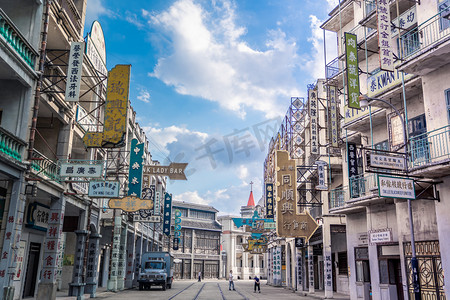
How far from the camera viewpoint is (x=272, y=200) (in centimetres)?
4212

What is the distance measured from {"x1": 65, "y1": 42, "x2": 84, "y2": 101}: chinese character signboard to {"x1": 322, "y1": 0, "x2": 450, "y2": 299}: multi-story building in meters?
12.9

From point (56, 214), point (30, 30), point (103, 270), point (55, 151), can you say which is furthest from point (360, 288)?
point (103, 270)

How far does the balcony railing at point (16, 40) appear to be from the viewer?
1452cm

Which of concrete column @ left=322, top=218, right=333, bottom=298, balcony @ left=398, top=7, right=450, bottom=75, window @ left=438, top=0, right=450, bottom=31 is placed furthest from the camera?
concrete column @ left=322, top=218, right=333, bottom=298

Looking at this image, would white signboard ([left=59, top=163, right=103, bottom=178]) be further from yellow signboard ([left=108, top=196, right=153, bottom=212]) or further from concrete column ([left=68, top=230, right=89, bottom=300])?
concrete column ([left=68, top=230, right=89, bottom=300])

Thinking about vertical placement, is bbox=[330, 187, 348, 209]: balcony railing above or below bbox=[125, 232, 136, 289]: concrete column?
above

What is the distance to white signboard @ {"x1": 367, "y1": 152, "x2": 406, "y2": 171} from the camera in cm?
1416

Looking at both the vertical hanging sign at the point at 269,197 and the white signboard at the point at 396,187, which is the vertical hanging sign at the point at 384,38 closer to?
the white signboard at the point at 396,187

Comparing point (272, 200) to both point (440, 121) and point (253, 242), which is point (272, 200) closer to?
point (253, 242)

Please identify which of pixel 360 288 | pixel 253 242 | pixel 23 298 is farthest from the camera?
pixel 253 242

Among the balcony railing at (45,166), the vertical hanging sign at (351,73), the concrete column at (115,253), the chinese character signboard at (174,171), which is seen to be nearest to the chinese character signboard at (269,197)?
the concrete column at (115,253)

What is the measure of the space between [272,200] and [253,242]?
36.3ft

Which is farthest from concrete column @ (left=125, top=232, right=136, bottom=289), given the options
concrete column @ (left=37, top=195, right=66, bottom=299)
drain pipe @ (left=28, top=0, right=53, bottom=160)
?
drain pipe @ (left=28, top=0, right=53, bottom=160)

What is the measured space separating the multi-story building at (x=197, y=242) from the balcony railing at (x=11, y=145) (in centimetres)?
5934
